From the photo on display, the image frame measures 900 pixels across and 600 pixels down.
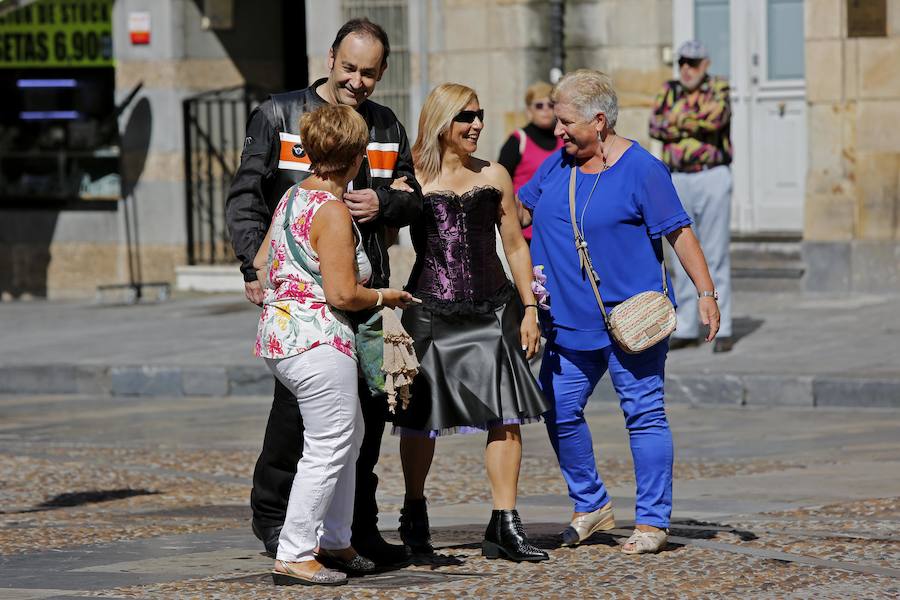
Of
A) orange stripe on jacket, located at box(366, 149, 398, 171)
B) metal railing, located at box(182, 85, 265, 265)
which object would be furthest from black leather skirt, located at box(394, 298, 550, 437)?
metal railing, located at box(182, 85, 265, 265)

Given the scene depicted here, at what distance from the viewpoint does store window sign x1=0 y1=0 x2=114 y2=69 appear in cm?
1844

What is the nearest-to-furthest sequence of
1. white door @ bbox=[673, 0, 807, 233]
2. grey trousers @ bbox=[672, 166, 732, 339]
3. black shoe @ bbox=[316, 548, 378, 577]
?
black shoe @ bbox=[316, 548, 378, 577], grey trousers @ bbox=[672, 166, 732, 339], white door @ bbox=[673, 0, 807, 233]

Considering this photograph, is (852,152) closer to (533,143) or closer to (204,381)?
(533,143)

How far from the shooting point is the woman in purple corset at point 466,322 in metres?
6.56

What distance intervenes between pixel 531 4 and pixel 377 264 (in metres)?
9.87

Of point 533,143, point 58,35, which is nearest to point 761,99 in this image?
point 533,143

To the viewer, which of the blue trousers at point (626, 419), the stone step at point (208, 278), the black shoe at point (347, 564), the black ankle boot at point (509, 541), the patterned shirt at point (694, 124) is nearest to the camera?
the black shoe at point (347, 564)

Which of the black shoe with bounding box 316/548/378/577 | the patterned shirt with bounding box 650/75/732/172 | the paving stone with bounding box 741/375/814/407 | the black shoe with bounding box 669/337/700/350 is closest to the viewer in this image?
the black shoe with bounding box 316/548/378/577

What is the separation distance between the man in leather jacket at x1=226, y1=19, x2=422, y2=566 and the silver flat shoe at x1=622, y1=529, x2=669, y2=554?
2.56ft

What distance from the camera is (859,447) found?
9211 millimetres

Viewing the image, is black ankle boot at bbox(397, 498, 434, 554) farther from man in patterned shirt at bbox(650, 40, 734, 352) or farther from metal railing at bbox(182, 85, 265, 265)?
metal railing at bbox(182, 85, 265, 265)

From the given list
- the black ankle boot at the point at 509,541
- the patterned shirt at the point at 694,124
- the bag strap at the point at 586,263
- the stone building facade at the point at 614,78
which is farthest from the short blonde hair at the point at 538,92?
the black ankle boot at the point at 509,541

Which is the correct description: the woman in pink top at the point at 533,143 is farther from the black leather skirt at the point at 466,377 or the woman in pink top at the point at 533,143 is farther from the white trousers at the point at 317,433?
the white trousers at the point at 317,433

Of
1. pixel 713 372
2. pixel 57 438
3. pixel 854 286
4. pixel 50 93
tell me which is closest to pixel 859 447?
pixel 713 372
